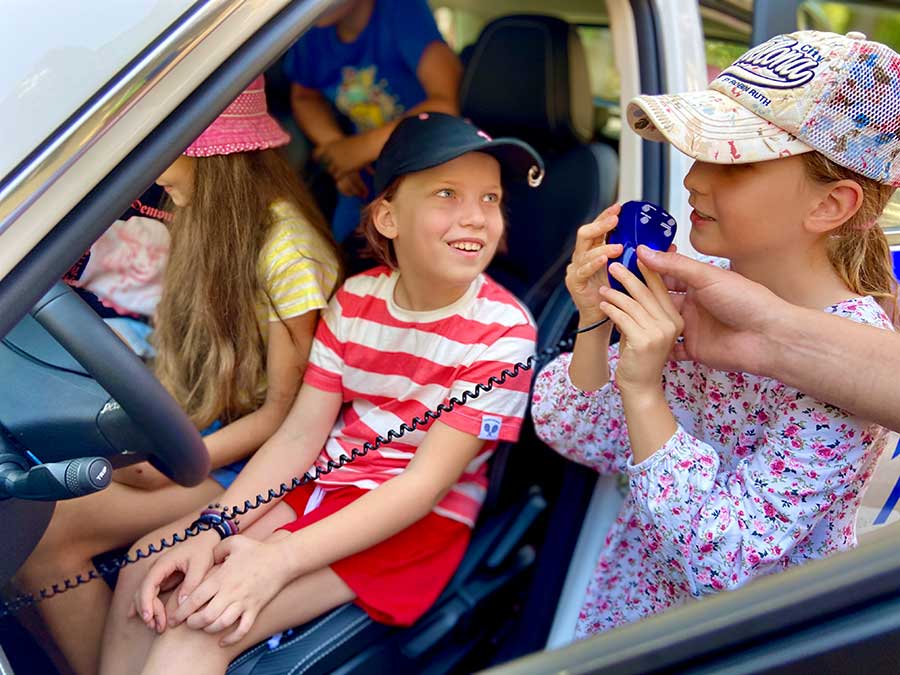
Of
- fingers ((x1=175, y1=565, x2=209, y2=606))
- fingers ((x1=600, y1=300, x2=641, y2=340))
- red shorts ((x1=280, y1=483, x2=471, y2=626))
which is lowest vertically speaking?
red shorts ((x1=280, y1=483, x2=471, y2=626))

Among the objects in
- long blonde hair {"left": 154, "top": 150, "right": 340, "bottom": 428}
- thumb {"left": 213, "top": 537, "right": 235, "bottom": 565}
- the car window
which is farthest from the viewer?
the car window

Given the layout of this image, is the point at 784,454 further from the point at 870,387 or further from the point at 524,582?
the point at 524,582

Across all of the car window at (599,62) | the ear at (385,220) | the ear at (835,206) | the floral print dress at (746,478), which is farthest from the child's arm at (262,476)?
the car window at (599,62)

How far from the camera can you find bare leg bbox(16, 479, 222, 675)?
4.31 ft

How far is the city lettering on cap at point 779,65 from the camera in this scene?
1140 mm

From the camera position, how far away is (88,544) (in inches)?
59.2

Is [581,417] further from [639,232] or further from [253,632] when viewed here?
[253,632]

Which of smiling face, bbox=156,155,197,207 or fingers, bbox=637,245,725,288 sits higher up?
smiling face, bbox=156,155,197,207

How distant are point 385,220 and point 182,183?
1.24 feet

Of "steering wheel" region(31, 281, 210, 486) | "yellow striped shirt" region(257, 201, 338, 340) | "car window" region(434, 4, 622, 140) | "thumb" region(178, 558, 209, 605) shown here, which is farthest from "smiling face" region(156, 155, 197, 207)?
"car window" region(434, 4, 622, 140)

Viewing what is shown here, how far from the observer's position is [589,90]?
89.3 inches

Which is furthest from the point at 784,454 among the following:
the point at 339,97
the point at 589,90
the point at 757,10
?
the point at 339,97

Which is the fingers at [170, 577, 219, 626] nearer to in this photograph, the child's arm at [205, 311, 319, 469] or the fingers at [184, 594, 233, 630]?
the fingers at [184, 594, 233, 630]

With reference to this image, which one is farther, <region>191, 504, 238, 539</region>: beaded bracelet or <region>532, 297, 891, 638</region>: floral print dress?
<region>191, 504, 238, 539</region>: beaded bracelet
